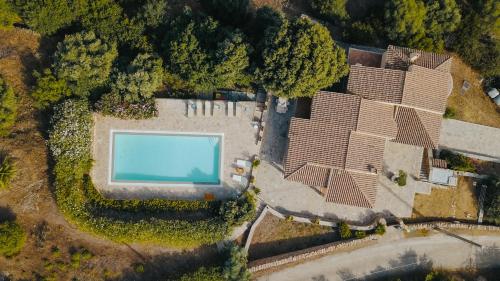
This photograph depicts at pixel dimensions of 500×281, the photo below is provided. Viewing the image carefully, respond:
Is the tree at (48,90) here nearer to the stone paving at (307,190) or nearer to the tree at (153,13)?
the tree at (153,13)

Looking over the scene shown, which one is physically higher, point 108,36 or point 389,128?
point 108,36

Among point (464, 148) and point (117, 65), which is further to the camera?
point (464, 148)

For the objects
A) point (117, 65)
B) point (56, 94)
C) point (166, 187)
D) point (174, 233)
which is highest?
point (117, 65)

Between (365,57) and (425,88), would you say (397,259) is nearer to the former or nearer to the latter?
(425,88)

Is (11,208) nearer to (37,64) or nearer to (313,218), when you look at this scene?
(37,64)

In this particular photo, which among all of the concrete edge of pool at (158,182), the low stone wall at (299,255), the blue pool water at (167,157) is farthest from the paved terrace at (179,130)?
the low stone wall at (299,255)

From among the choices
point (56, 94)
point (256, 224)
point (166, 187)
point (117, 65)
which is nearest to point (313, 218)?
point (256, 224)

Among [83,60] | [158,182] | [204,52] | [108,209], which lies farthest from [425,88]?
[108,209]
